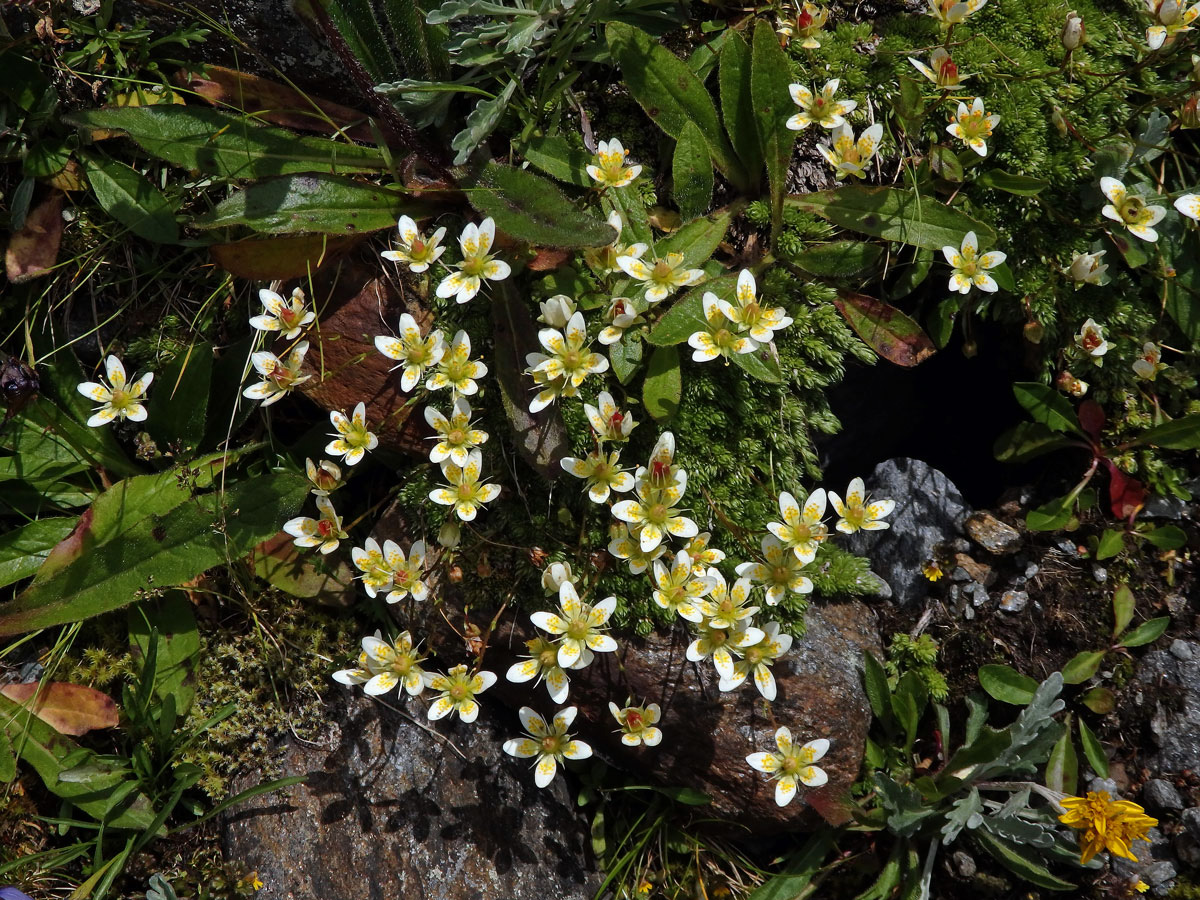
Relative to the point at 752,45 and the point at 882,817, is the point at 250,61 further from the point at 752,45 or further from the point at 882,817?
the point at 882,817

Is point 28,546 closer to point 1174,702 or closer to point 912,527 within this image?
point 912,527

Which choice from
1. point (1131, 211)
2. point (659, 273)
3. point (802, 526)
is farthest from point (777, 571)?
point (1131, 211)

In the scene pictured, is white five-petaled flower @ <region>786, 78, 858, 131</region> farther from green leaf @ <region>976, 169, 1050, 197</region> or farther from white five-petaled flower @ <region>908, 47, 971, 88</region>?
green leaf @ <region>976, 169, 1050, 197</region>

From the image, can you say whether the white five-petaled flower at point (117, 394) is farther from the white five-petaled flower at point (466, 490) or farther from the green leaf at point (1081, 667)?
the green leaf at point (1081, 667)

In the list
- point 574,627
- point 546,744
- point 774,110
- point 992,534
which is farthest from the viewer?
point 992,534

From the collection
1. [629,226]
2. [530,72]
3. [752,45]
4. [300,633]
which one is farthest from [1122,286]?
[300,633]

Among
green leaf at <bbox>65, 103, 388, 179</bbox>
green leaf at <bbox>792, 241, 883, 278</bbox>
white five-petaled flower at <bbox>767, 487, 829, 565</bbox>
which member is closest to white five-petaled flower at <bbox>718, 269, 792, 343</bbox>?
green leaf at <bbox>792, 241, 883, 278</bbox>
